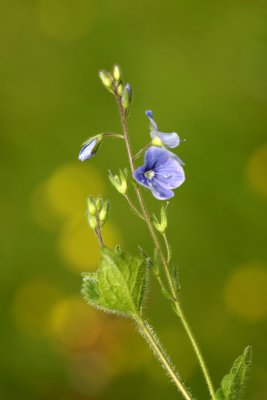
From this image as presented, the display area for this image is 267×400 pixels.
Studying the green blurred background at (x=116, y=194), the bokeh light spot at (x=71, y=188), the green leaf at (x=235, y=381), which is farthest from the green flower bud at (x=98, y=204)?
the bokeh light spot at (x=71, y=188)

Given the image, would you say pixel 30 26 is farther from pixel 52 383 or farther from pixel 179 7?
pixel 52 383

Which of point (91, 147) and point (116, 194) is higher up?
point (116, 194)

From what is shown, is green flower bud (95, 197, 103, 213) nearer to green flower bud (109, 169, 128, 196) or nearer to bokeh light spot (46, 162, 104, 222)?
green flower bud (109, 169, 128, 196)

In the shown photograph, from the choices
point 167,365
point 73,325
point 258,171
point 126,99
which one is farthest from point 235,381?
point 258,171

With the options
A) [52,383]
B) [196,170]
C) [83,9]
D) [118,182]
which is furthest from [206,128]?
[118,182]

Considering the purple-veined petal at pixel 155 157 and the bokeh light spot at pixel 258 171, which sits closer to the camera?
the purple-veined petal at pixel 155 157

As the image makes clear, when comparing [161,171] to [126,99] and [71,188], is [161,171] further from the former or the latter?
[71,188]

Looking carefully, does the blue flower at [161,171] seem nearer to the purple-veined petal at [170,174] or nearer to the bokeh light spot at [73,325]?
the purple-veined petal at [170,174]
